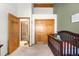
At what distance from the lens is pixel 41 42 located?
739 centimetres

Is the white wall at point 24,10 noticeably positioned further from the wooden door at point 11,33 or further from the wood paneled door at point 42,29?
the wooden door at point 11,33

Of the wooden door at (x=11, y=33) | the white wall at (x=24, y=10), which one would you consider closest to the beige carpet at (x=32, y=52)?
the wooden door at (x=11, y=33)

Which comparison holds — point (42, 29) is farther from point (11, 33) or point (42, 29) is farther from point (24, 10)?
point (11, 33)

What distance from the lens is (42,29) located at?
295 inches

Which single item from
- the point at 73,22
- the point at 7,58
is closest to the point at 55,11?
the point at 73,22

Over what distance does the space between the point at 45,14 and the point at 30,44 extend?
165cm

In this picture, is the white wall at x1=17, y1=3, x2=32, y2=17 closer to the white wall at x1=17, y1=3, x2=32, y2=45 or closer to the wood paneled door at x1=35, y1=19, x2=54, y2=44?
the white wall at x1=17, y1=3, x2=32, y2=45

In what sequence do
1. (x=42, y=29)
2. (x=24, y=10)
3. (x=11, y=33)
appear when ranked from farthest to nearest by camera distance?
1. (x=42, y=29)
2. (x=24, y=10)
3. (x=11, y=33)

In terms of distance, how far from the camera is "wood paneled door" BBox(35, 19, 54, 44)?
7301 millimetres

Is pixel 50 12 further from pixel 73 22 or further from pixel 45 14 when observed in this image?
pixel 73 22

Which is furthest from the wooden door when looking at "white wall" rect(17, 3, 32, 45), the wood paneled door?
the wood paneled door

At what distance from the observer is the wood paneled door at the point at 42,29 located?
7.30 meters

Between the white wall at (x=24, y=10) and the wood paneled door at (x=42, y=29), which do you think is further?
the wood paneled door at (x=42, y=29)

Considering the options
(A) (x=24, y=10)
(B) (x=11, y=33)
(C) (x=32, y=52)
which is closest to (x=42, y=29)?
(A) (x=24, y=10)
